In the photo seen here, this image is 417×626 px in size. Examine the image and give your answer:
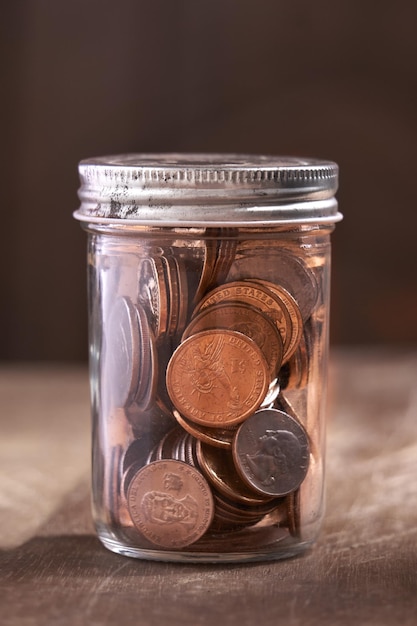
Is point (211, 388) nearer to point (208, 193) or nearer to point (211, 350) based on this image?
point (211, 350)

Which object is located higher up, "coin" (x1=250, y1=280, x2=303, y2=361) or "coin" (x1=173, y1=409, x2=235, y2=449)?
"coin" (x1=250, y1=280, x2=303, y2=361)

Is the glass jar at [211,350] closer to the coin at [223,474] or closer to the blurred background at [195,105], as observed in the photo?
the coin at [223,474]

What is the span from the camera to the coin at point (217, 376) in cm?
83

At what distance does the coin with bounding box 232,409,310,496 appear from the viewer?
32.9 inches

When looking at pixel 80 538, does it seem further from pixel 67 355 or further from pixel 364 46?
pixel 364 46

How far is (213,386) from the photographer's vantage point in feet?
2.72

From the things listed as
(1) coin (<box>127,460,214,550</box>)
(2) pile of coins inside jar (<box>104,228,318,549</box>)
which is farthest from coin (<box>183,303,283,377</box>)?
(1) coin (<box>127,460,214,550</box>)

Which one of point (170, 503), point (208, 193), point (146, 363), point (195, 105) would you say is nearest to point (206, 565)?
point (170, 503)

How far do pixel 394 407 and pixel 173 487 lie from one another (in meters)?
0.67

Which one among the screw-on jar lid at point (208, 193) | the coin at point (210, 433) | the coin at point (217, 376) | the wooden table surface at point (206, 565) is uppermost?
the screw-on jar lid at point (208, 193)

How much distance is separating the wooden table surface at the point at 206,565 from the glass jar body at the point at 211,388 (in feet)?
0.13

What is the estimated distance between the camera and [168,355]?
2.74ft

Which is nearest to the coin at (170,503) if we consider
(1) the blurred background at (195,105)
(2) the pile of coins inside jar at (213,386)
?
(2) the pile of coins inside jar at (213,386)

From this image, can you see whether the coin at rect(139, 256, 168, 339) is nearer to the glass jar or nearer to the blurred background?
the glass jar
